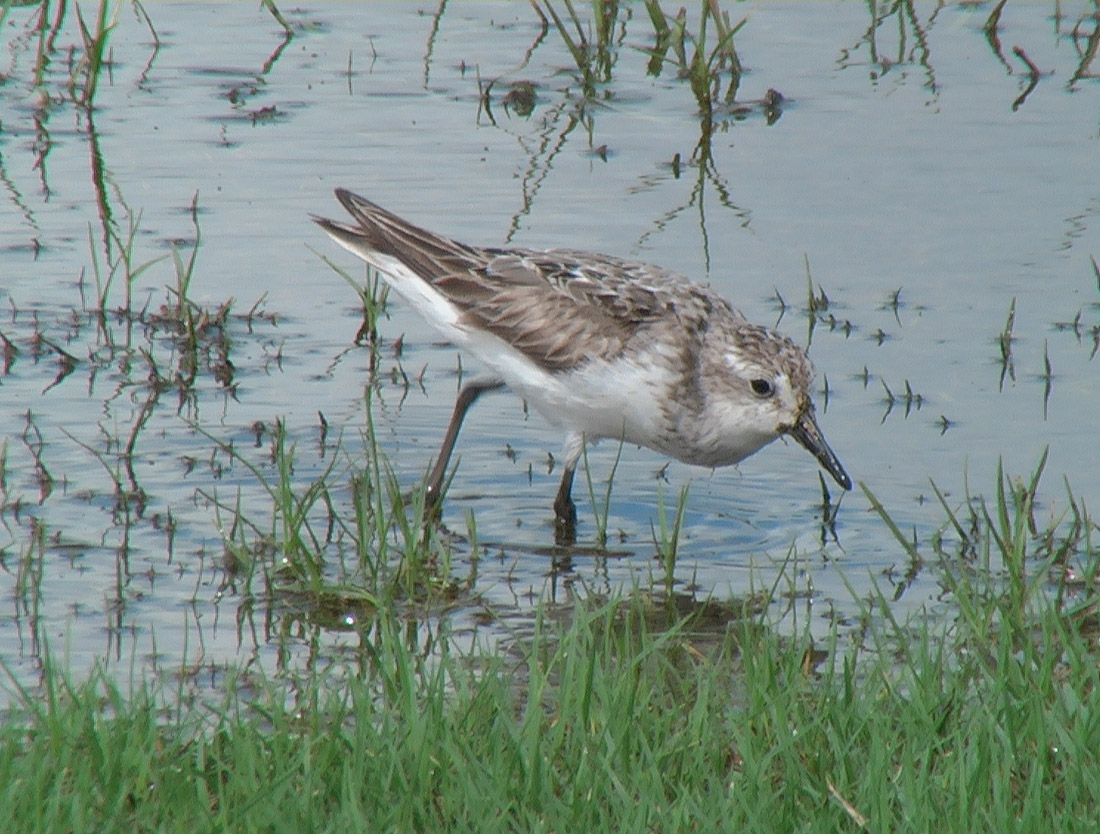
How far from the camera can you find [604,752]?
4465 millimetres

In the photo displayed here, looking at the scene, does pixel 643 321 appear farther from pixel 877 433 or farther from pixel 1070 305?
pixel 1070 305

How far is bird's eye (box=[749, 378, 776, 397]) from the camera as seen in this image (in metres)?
7.11

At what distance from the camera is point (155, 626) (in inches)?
239

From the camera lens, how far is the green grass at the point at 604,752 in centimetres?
410

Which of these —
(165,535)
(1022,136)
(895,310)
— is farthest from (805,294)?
(165,535)

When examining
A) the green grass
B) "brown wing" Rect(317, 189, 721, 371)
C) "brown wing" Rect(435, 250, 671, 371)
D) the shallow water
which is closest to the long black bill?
the shallow water

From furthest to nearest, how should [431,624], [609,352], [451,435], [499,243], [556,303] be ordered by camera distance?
[499,243]
[451,435]
[556,303]
[609,352]
[431,624]

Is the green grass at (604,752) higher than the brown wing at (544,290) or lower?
lower

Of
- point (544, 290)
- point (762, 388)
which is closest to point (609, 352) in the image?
point (544, 290)

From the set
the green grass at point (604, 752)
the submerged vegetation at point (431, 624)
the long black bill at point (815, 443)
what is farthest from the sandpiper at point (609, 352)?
the green grass at point (604, 752)

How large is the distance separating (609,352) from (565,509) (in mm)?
621

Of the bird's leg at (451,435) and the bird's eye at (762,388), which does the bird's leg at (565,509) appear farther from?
the bird's eye at (762,388)

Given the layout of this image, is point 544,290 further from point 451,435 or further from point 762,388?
point 762,388

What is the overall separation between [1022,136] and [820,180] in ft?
4.57
